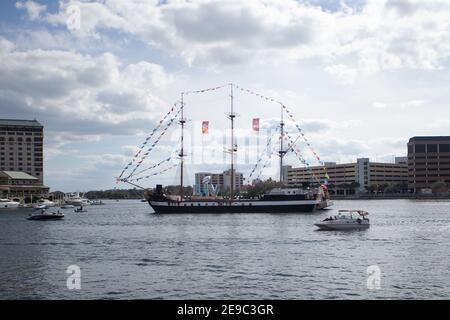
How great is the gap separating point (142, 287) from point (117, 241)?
34.4 meters

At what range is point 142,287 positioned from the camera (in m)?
35.4
